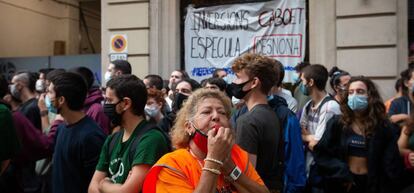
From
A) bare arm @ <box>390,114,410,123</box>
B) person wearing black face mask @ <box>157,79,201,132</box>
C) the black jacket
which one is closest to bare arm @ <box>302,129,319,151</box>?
the black jacket

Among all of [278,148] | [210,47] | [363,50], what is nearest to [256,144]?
[278,148]

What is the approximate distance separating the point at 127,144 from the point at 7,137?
1390mm

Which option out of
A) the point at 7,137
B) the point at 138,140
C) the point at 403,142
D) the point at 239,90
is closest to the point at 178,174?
the point at 138,140

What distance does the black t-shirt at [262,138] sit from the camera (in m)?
3.24

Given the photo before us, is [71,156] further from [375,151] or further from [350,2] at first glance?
[350,2]

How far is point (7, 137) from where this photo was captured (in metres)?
3.95

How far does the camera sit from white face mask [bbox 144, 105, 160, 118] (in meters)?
4.80

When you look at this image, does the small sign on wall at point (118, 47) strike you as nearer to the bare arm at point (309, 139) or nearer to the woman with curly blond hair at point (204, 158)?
the bare arm at point (309, 139)

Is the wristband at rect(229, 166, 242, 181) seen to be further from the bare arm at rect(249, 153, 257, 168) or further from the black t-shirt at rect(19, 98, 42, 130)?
the black t-shirt at rect(19, 98, 42, 130)

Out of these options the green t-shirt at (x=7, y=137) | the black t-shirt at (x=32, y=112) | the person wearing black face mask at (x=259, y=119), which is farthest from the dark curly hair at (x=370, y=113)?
the black t-shirt at (x=32, y=112)

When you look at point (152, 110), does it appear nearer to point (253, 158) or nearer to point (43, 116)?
point (43, 116)

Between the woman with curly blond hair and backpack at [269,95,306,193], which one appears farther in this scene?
backpack at [269,95,306,193]

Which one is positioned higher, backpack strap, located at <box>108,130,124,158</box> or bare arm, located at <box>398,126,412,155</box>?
backpack strap, located at <box>108,130,124,158</box>

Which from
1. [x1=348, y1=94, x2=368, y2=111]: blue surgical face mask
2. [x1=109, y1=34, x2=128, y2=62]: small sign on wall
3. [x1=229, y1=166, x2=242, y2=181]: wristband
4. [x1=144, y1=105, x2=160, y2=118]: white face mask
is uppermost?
[x1=109, y1=34, x2=128, y2=62]: small sign on wall
